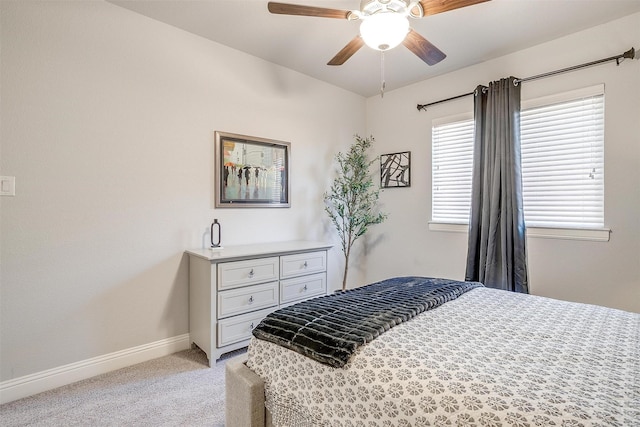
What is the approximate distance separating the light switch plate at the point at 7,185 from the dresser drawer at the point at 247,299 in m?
1.41

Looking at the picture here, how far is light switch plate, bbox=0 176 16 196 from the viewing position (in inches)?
72.2

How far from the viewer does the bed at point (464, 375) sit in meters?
0.84

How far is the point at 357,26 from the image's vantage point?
Answer: 97.3 inches

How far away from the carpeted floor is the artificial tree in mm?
1947

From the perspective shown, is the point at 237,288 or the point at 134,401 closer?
the point at 134,401

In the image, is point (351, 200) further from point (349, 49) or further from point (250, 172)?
point (349, 49)

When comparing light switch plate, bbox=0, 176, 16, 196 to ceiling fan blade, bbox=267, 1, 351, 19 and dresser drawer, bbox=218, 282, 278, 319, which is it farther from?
ceiling fan blade, bbox=267, 1, 351, 19

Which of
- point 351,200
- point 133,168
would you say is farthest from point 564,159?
point 133,168

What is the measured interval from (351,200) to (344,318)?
242 cm

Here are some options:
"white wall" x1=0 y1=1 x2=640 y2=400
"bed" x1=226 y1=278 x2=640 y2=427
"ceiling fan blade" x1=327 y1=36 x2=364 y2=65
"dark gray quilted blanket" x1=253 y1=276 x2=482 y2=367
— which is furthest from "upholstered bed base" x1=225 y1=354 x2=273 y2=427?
"ceiling fan blade" x1=327 y1=36 x2=364 y2=65

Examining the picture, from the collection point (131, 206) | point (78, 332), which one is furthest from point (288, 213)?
point (78, 332)

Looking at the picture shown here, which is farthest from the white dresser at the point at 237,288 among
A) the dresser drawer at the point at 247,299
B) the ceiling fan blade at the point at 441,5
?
the ceiling fan blade at the point at 441,5

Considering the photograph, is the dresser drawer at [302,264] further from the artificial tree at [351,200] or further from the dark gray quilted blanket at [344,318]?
the dark gray quilted blanket at [344,318]

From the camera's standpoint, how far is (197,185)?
2627 mm
